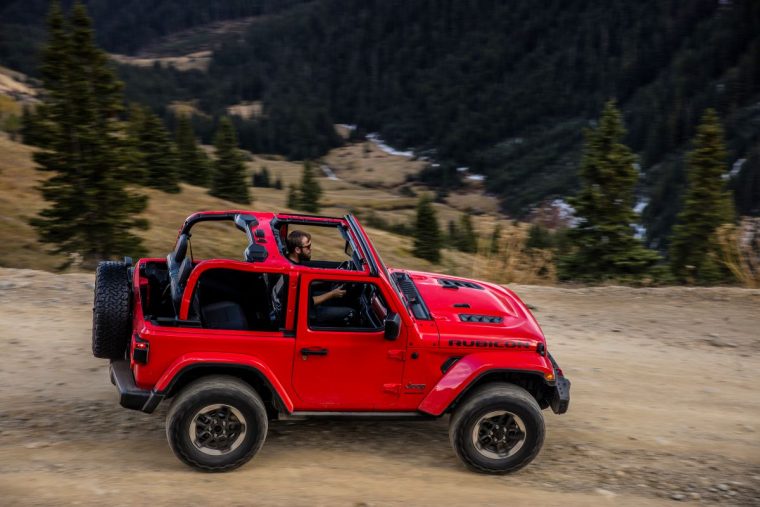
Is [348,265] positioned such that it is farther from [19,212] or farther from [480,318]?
[19,212]

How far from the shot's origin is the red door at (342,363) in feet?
19.1

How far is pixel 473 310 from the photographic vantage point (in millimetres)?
6535

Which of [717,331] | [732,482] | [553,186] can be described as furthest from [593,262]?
[553,186]

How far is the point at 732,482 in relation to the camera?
6266 mm

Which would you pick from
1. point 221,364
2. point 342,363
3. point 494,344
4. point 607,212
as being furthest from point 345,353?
point 607,212

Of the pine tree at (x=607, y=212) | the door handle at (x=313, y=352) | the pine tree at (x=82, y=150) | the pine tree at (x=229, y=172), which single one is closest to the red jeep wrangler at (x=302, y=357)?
Result: the door handle at (x=313, y=352)

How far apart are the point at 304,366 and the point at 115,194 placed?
900 inches

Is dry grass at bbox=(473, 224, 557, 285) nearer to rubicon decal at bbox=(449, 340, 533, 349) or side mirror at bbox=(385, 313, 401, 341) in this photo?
rubicon decal at bbox=(449, 340, 533, 349)

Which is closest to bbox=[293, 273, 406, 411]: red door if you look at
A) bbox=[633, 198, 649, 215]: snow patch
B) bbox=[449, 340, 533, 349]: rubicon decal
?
bbox=[449, 340, 533, 349]: rubicon decal

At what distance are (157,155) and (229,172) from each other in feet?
18.3

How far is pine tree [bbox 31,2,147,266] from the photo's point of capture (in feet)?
81.6

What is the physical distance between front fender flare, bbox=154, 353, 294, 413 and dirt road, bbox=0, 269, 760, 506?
0.77 m

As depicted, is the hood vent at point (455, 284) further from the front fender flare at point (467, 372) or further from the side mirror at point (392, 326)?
the side mirror at point (392, 326)

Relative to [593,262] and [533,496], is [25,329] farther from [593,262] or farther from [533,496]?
[593,262]
